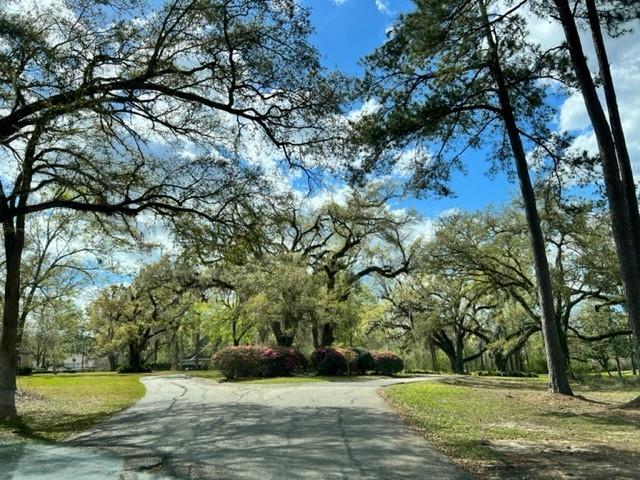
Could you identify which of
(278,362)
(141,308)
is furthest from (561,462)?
(141,308)

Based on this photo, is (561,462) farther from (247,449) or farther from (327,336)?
(327,336)

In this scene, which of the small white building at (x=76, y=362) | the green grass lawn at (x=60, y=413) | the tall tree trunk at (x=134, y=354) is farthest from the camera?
the small white building at (x=76, y=362)

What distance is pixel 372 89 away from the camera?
1505 cm

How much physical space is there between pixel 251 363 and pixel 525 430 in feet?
67.3

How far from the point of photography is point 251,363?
93.4 feet

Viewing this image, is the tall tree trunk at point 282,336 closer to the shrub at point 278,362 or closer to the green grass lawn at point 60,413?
the shrub at point 278,362

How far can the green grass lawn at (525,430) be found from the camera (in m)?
6.83

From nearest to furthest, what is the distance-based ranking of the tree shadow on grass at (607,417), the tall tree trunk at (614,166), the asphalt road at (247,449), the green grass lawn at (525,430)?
the asphalt road at (247,449), the green grass lawn at (525,430), the tree shadow on grass at (607,417), the tall tree trunk at (614,166)

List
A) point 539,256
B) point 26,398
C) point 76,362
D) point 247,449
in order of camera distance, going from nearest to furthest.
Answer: point 247,449 < point 539,256 < point 26,398 < point 76,362

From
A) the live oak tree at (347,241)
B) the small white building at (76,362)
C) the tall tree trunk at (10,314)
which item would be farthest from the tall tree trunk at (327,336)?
the small white building at (76,362)

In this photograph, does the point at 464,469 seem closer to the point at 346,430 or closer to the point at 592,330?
the point at 346,430

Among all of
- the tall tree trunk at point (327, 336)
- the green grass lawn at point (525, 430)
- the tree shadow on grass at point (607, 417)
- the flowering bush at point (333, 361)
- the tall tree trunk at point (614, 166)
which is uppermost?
the tall tree trunk at point (614, 166)

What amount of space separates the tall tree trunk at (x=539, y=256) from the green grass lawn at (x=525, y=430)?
84 centimetres

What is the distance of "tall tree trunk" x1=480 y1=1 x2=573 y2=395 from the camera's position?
601 inches
